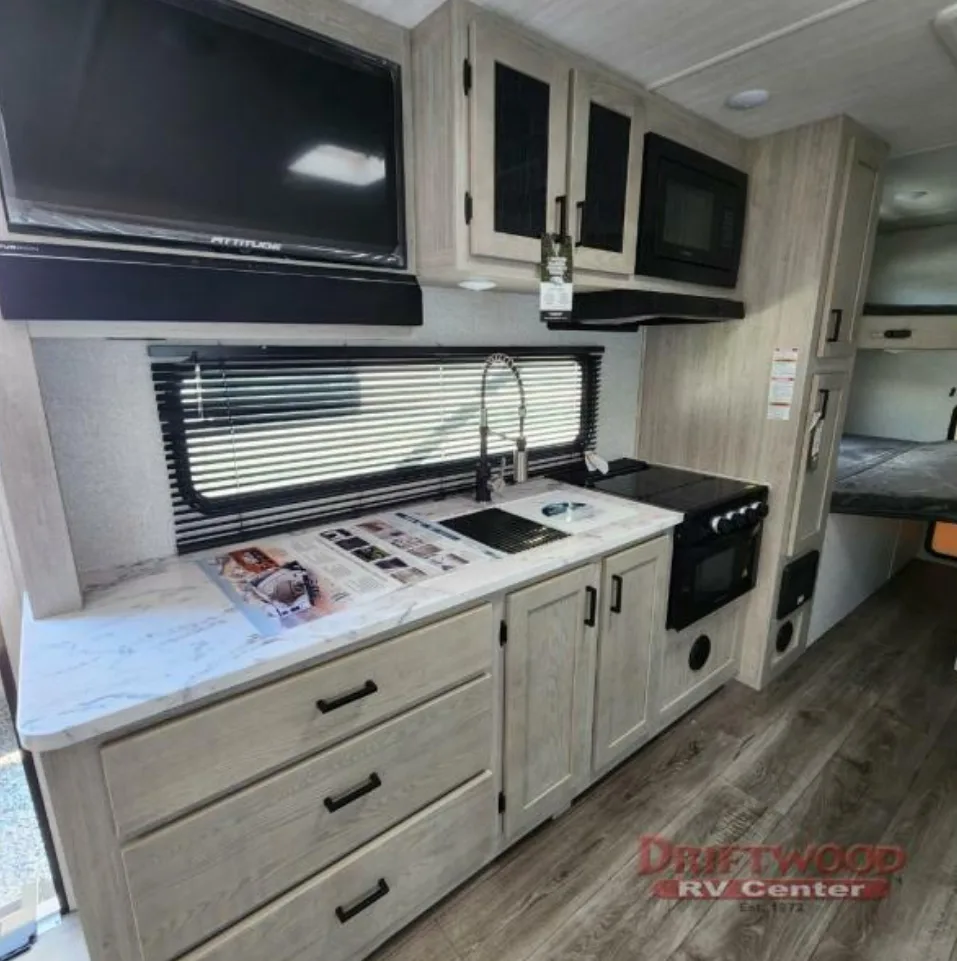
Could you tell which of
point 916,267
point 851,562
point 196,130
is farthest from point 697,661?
point 916,267

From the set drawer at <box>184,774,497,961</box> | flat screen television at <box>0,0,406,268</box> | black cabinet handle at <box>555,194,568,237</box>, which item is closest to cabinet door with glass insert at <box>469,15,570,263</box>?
black cabinet handle at <box>555,194,568,237</box>

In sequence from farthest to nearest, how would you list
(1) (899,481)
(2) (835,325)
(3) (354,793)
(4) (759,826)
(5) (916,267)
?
(5) (916,267)
(1) (899,481)
(2) (835,325)
(4) (759,826)
(3) (354,793)

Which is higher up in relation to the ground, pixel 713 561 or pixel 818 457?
pixel 818 457

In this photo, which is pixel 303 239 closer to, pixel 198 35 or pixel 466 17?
pixel 198 35

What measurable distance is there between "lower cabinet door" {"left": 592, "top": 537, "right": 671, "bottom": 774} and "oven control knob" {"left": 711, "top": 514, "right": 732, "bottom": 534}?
Answer: 25 centimetres

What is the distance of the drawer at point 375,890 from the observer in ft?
3.62

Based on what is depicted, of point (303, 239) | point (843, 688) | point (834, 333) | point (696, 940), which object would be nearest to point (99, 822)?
point (303, 239)

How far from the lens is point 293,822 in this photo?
1097 mm

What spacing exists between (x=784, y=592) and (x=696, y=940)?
1407mm

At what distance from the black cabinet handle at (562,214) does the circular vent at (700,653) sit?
5.35 feet

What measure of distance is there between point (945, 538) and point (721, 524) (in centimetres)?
293

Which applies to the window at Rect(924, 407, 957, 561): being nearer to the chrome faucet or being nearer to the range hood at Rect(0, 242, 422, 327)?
the chrome faucet

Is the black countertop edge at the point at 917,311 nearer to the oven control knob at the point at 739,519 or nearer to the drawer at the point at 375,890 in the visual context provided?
the oven control knob at the point at 739,519

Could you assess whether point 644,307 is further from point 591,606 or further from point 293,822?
point 293,822
